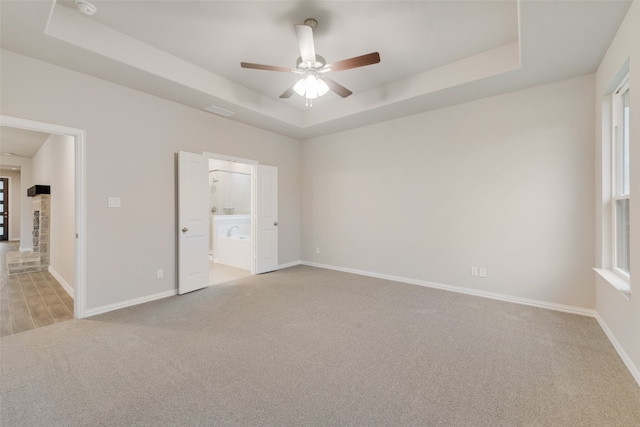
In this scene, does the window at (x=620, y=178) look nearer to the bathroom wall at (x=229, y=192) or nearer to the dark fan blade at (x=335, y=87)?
the dark fan blade at (x=335, y=87)

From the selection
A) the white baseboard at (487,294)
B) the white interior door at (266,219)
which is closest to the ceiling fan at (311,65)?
the white interior door at (266,219)

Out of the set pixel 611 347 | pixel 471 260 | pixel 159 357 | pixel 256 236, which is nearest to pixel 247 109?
pixel 256 236

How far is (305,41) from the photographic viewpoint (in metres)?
2.45

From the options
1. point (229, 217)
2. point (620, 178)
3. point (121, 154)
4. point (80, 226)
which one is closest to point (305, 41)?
point (121, 154)

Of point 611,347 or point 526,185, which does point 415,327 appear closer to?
point 611,347

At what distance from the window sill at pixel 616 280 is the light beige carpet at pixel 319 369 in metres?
0.54

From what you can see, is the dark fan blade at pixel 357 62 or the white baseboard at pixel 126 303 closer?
the dark fan blade at pixel 357 62

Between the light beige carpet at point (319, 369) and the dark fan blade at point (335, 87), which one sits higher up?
the dark fan blade at point (335, 87)

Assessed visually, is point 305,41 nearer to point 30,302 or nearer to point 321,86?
point 321,86

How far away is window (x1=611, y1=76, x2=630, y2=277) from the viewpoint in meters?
2.58

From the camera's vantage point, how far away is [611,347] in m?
2.37

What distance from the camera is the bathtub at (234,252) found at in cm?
554

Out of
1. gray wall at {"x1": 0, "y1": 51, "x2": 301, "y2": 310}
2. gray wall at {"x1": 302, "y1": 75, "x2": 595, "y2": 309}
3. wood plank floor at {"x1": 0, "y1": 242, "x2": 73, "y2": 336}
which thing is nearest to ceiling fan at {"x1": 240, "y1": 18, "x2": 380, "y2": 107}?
gray wall at {"x1": 0, "y1": 51, "x2": 301, "y2": 310}

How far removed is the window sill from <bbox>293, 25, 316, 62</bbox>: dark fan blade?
3.30 m
